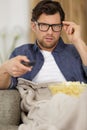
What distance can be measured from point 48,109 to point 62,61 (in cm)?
65

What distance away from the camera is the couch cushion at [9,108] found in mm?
1555

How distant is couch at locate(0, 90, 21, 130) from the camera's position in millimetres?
1553

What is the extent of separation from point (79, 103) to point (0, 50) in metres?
2.13

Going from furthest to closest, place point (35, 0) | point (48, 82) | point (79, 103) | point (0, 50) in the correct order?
point (0, 50) < point (35, 0) < point (48, 82) < point (79, 103)

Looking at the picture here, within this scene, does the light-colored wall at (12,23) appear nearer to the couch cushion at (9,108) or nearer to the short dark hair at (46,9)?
the short dark hair at (46,9)

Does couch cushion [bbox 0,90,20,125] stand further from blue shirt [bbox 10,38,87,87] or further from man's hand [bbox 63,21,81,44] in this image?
man's hand [bbox 63,21,81,44]

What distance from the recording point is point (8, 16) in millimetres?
3176

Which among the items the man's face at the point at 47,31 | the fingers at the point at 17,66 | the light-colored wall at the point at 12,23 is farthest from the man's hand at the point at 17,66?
the light-colored wall at the point at 12,23

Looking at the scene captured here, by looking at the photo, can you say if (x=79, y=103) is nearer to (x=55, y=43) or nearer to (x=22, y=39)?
(x=55, y=43)

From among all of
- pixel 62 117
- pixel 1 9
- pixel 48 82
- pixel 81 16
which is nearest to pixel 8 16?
pixel 1 9

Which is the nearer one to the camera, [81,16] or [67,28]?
[67,28]

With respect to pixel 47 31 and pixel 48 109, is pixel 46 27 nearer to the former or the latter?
pixel 47 31

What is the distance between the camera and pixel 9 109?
1572 mm

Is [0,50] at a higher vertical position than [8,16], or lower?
lower
